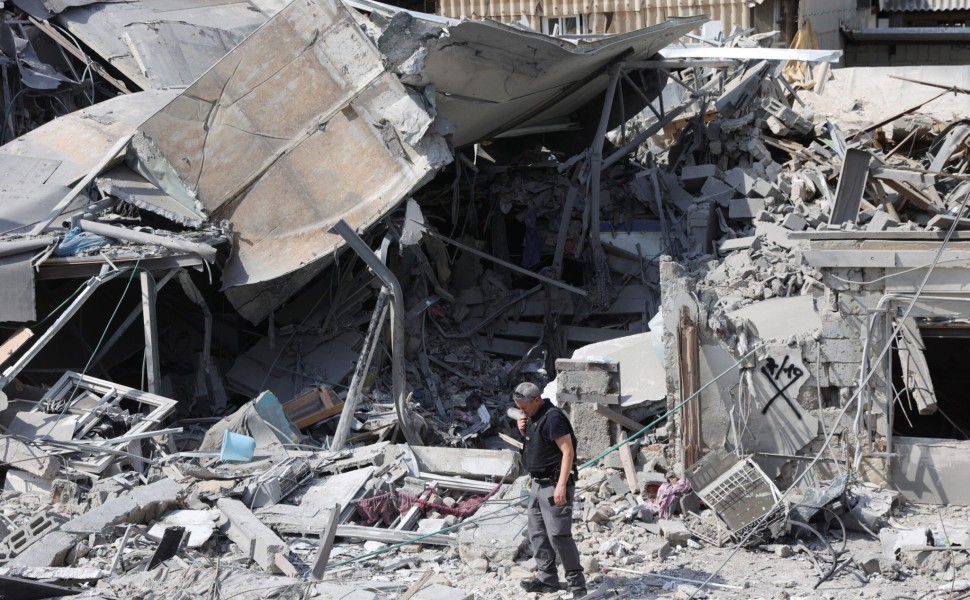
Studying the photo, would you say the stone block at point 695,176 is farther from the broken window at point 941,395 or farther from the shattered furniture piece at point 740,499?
the shattered furniture piece at point 740,499

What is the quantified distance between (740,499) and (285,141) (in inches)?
247

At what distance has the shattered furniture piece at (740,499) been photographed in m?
8.30

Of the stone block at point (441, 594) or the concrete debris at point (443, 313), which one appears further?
the concrete debris at point (443, 313)

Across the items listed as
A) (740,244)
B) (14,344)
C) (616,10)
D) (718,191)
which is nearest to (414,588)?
(14,344)

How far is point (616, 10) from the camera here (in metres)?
23.5

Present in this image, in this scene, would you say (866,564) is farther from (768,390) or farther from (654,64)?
A: (654,64)

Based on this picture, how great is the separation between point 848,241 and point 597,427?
2.76m

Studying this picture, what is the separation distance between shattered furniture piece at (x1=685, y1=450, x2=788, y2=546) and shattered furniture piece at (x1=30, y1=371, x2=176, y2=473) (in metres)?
5.01

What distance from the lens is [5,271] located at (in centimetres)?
1067

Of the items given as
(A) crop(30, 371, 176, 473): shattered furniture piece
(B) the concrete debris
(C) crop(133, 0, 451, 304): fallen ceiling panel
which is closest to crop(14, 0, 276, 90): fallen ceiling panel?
(B) the concrete debris

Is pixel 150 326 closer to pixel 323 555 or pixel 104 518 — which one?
pixel 104 518

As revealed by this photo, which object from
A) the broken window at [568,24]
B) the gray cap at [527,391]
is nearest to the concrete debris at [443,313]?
the gray cap at [527,391]

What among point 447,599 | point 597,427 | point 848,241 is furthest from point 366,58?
point 447,599

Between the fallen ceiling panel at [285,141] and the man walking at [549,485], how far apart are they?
4944 mm
